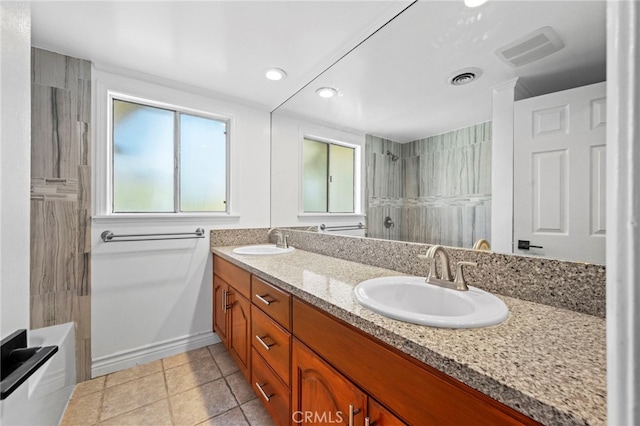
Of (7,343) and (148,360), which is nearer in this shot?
(7,343)

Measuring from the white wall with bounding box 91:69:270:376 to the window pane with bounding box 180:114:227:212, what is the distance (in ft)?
0.40

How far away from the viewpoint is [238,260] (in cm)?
158

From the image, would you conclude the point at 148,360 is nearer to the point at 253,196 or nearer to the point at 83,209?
the point at 83,209

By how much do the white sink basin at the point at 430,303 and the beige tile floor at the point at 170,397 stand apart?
1.04 metres

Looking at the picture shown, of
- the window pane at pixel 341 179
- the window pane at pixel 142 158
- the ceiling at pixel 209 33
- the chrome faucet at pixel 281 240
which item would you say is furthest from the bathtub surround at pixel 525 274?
the window pane at pixel 142 158

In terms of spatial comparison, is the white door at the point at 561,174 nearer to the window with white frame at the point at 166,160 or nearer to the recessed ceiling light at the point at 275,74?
the recessed ceiling light at the point at 275,74

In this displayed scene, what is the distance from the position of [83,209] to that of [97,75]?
2.98 ft

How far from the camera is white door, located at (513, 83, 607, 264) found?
0.69m

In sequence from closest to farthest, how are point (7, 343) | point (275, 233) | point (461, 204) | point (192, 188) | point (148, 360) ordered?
1. point (7, 343)
2. point (461, 204)
3. point (148, 360)
4. point (192, 188)
5. point (275, 233)

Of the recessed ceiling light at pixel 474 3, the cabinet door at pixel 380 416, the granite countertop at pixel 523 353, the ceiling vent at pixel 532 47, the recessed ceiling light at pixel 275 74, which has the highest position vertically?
the recessed ceiling light at pixel 275 74

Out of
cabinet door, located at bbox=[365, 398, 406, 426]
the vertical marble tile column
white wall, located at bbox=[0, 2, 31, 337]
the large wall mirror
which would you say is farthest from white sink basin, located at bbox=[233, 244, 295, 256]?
white wall, located at bbox=[0, 2, 31, 337]

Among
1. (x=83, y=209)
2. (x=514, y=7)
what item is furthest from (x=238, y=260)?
(x=514, y=7)

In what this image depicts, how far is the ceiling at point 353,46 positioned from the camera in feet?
2.74

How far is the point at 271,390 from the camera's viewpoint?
1214mm
